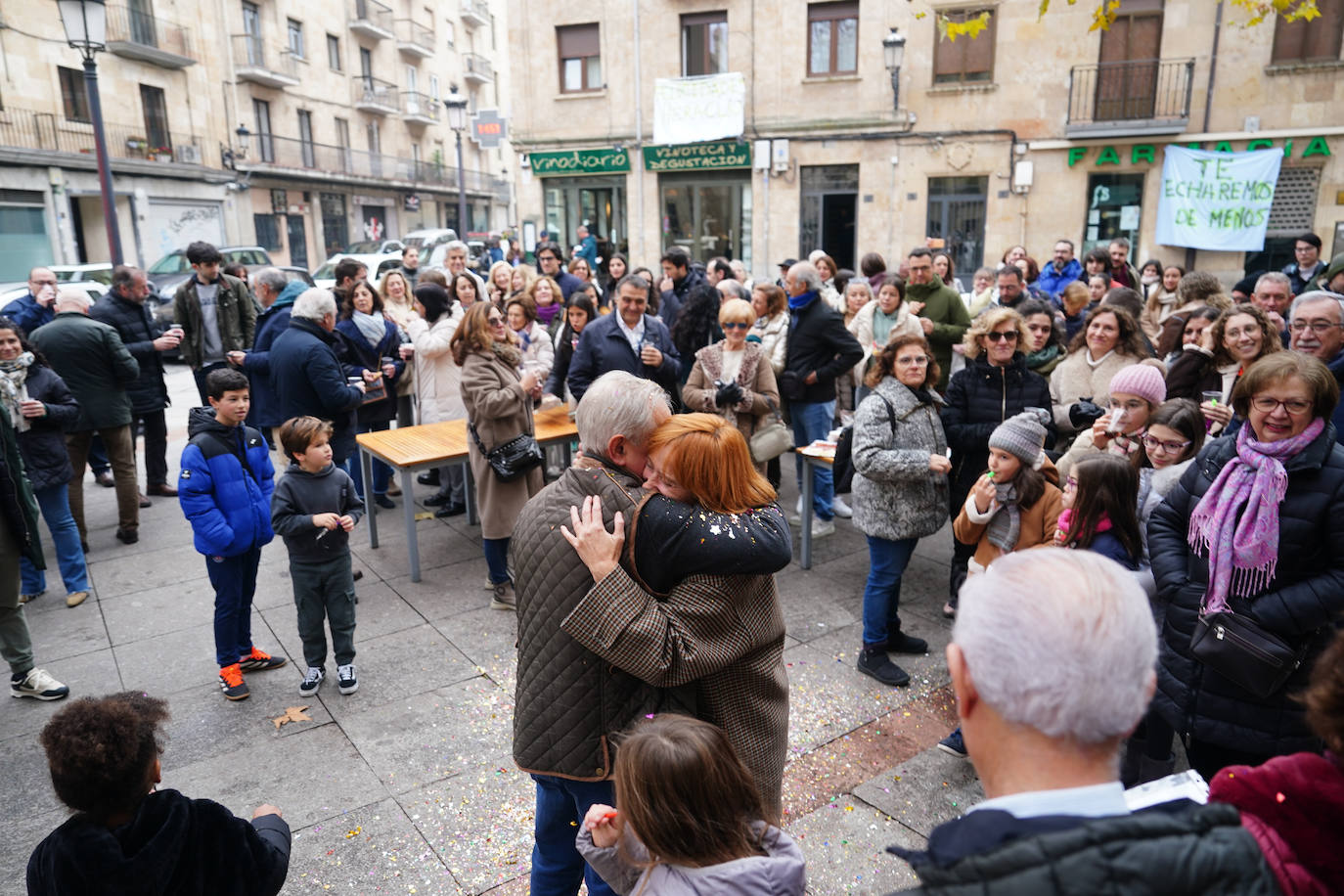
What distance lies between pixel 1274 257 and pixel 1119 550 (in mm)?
16280

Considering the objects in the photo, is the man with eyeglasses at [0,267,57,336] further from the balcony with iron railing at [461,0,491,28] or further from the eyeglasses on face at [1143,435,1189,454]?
the balcony with iron railing at [461,0,491,28]

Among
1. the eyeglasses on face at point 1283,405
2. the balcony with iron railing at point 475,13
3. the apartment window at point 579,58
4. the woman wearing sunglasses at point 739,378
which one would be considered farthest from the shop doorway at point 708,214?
the balcony with iron railing at point 475,13

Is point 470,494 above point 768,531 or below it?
below

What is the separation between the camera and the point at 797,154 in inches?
738

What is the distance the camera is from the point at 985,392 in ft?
15.3

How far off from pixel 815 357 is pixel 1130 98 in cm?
1412

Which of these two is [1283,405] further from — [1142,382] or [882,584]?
[882,584]

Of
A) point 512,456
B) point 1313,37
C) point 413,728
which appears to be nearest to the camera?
point 413,728

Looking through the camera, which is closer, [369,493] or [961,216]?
[369,493]

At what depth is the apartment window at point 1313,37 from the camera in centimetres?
1516

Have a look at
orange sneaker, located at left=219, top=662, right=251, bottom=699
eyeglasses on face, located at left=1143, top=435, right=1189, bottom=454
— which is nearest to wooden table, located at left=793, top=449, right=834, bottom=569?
eyeglasses on face, located at left=1143, top=435, right=1189, bottom=454

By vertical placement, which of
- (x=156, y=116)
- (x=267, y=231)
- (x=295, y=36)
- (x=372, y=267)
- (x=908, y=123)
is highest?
(x=295, y=36)

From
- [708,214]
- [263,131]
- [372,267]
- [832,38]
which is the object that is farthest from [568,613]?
[263,131]

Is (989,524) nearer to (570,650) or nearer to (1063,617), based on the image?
(570,650)
